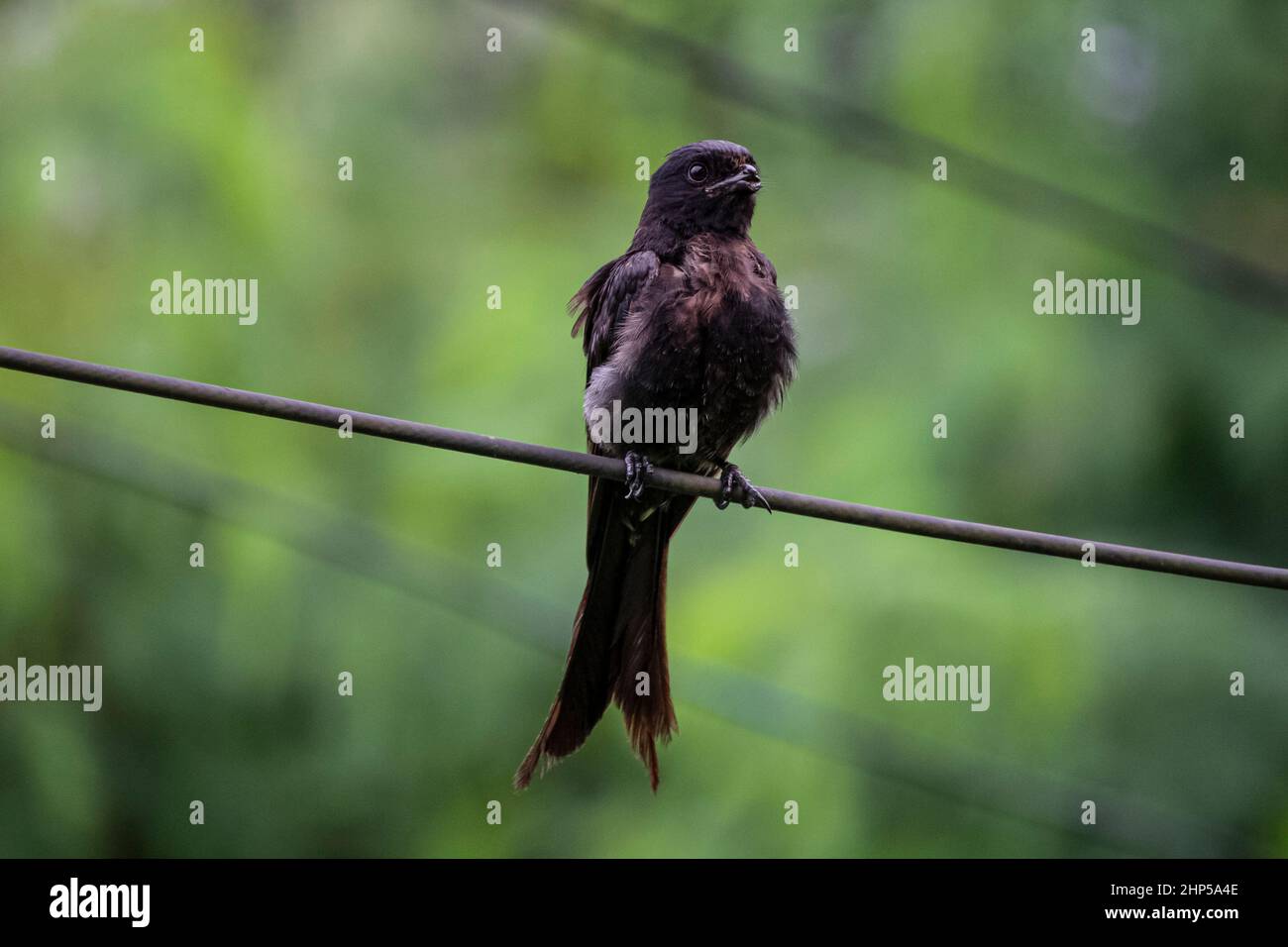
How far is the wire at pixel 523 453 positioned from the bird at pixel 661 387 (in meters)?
1.10

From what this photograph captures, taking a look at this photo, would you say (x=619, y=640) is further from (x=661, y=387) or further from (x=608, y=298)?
(x=608, y=298)

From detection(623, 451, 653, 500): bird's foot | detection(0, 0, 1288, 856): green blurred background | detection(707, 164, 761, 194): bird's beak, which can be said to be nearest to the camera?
detection(623, 451, 653, 500): bird's foot

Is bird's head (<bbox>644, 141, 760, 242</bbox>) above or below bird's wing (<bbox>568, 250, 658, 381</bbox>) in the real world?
above

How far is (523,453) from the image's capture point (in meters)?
3.15

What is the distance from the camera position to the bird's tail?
4.34 m

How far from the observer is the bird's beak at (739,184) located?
4738 mm

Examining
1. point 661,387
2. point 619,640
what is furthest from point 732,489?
point 619,640

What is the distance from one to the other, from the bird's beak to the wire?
5.77ft

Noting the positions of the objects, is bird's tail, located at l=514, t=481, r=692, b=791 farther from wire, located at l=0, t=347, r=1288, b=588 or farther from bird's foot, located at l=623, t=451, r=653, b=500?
wire, located at l=0, t=347, r=1288, b=588

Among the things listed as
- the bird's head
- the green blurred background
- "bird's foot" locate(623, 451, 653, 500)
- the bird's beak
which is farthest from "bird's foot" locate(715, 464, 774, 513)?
the green blurred background

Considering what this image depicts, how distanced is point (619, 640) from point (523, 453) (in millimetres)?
1475

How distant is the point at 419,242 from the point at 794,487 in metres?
2.65

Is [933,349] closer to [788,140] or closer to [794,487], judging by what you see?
[794,487]

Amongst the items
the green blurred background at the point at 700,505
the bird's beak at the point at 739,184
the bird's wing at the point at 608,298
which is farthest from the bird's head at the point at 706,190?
the green blurred background at the point at 700,505
